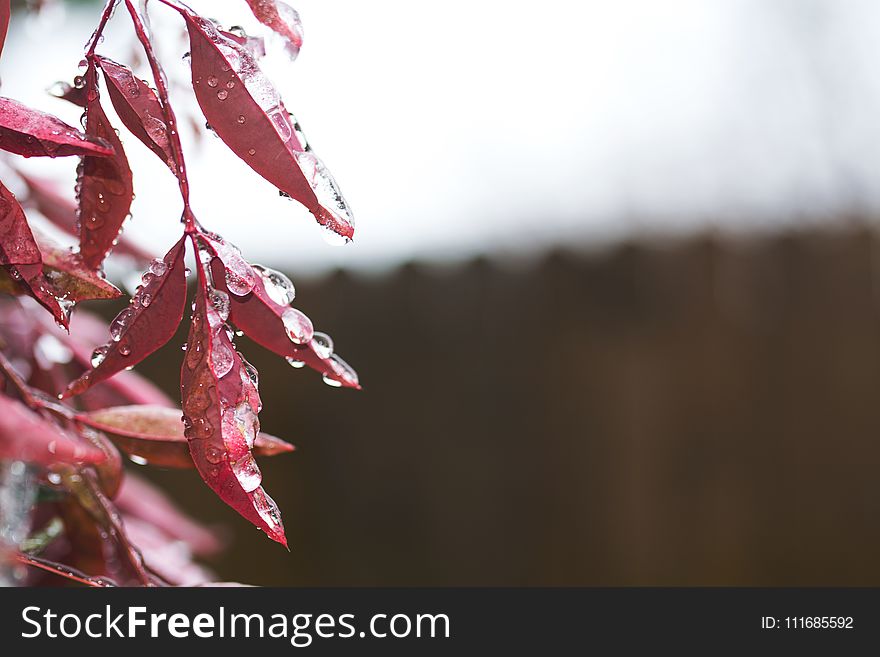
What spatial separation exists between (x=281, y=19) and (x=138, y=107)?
63 millimetres

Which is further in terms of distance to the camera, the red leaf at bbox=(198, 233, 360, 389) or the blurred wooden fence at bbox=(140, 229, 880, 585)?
the blurred wooden fence at bbox=(140, 229, 880, 585)

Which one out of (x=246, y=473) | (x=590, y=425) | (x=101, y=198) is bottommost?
(x=246, y=473)

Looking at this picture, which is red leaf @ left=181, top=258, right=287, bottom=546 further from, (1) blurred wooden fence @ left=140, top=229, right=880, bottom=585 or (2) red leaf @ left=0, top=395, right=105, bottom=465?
(1) blurred wooden fence @ left=140, top=229, right=880, bottom=585

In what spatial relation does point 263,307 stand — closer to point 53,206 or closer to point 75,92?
point 75,92

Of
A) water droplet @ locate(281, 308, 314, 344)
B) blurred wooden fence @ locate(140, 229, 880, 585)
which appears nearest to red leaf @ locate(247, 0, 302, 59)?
water droplet @ locate(281, 308, 314, 344)

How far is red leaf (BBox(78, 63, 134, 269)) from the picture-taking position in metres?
0.30

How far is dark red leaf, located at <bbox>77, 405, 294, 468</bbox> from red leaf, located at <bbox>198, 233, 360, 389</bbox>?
89 millimetres

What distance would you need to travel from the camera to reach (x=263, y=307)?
30cm

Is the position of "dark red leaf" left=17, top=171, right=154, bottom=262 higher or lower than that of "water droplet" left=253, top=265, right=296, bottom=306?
higher

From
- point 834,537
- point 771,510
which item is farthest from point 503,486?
point 834,537

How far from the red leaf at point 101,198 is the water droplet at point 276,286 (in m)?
0.06

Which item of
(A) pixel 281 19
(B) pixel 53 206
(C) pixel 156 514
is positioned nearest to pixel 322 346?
(A) pixel 281 19

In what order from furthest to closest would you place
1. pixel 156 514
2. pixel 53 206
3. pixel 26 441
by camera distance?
pixel 156 514 → pixel 53 206 → pixel 26 441

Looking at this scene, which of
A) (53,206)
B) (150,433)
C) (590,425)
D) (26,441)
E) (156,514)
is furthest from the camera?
(590,425)
